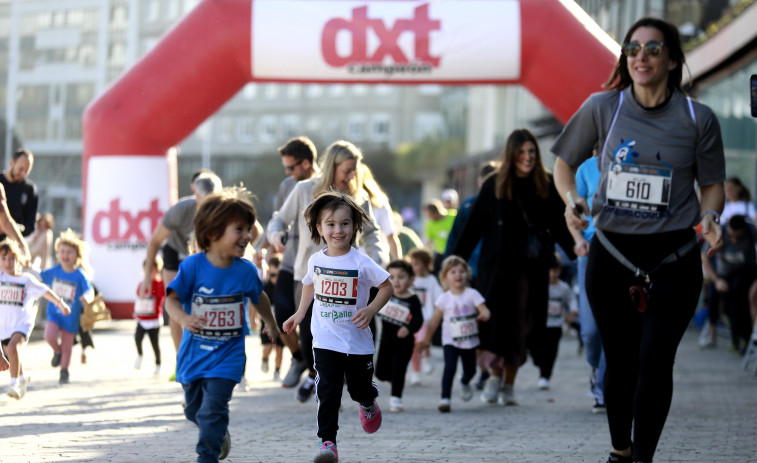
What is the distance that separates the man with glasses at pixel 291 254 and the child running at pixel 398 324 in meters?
0.62

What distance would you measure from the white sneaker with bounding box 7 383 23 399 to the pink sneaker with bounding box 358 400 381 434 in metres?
3.35

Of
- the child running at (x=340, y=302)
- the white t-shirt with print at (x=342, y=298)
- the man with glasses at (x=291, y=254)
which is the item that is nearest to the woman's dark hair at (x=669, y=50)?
the child running at (x=340, y=302)

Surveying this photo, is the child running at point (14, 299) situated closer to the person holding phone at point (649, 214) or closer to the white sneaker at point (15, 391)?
the white sneaker at point (15, 391)

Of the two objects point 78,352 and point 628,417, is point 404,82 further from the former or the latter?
point 628,417

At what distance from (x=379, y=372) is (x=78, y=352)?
18.5ft

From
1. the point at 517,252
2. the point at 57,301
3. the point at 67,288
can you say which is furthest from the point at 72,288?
the point at 517,252

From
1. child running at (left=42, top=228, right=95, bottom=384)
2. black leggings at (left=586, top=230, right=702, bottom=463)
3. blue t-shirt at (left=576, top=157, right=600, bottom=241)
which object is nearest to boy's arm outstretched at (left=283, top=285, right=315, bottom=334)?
black leggings at (left=586, top=230, right=702, bottom=463)

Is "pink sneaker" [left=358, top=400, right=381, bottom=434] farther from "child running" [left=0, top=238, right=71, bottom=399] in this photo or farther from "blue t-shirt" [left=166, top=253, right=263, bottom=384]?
"child running" [left=0, top=238, right=71, bottom=399]

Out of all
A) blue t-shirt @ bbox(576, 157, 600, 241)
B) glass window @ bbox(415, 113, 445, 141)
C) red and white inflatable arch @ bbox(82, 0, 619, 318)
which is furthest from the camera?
glass window @ bbox(415, 113, 445, 141)

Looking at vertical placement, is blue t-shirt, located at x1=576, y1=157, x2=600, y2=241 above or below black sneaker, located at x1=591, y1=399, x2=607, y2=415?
above

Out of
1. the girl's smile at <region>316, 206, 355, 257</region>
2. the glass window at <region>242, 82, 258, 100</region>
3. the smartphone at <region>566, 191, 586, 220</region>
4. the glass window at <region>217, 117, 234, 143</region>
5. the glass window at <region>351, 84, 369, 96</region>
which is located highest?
the glass window at <region>351, 84, 369, 96</region>

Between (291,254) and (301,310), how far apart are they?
2.80 metres

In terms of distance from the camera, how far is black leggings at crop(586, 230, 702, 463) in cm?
549

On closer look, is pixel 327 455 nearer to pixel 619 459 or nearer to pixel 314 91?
pixel 619 459
